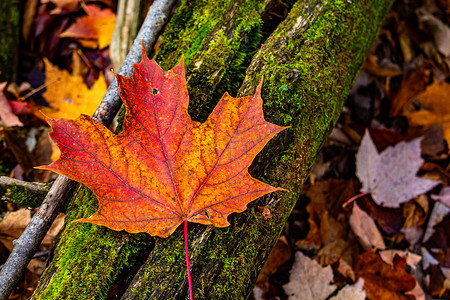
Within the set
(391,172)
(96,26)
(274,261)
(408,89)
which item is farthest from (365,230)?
(96,26)

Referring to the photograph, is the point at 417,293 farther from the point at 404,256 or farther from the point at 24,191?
the point at 24,191

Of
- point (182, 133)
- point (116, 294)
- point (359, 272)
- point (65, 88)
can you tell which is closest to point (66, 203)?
point (116, 294)

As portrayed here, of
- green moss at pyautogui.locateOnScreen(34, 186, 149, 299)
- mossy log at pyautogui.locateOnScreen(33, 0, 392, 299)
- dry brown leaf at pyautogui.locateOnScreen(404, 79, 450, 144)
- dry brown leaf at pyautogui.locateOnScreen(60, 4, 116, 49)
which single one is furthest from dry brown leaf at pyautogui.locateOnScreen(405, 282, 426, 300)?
dry brown leaf at pyautogui.locateOnScreen(60, 4, 116, 49)

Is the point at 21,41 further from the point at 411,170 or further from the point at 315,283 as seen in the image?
the point at 411,170

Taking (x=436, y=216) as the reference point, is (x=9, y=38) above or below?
above

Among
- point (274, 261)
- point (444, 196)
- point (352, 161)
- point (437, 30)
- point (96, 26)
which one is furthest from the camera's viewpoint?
point (437, 30)

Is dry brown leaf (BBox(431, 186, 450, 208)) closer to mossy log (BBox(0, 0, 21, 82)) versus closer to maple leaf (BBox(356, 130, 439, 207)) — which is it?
maple leaf (BBox(356, 130, 439, 207))

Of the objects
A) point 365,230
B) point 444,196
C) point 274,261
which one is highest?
point 444,196
